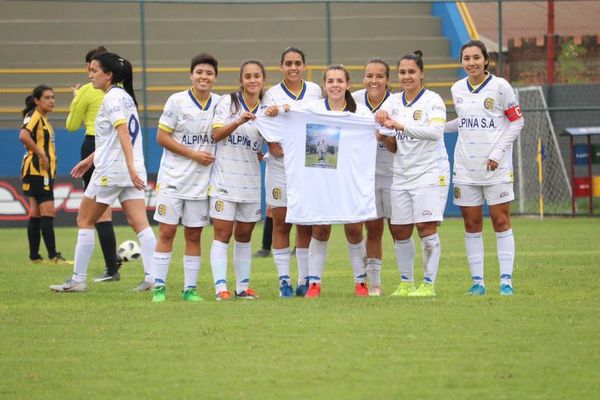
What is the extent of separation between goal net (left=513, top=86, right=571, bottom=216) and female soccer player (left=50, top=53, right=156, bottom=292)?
44.8 feet

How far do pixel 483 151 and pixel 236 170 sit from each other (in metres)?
1.99

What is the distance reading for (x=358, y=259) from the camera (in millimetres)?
10188

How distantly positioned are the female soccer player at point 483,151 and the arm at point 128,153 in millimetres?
2581

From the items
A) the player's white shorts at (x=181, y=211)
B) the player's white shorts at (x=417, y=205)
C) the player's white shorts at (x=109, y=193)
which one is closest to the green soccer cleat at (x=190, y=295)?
the player's white shorts at (x=181, y=211)

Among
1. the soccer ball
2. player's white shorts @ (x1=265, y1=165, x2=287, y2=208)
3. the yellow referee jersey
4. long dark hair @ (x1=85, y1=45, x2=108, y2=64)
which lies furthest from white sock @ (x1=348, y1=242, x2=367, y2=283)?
the soccer ball

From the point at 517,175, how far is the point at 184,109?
14691mm

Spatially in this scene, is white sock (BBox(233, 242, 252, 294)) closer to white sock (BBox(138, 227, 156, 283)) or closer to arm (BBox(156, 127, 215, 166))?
arm (BBox(156, 127, 215, 166))

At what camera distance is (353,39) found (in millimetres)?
26297

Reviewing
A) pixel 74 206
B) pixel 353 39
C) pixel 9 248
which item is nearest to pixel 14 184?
pixel 74 206

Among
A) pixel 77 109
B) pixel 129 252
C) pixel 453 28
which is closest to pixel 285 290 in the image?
pixel 77 109

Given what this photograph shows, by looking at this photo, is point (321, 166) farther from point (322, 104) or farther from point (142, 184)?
point (142, 184)

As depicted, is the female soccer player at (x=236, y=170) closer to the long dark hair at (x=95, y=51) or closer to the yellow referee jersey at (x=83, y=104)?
the long dark hair at (x=95, y=51)

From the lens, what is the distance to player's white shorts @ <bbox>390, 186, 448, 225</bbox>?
986 cm

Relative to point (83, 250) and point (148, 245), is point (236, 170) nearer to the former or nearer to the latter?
point (148, 245)
